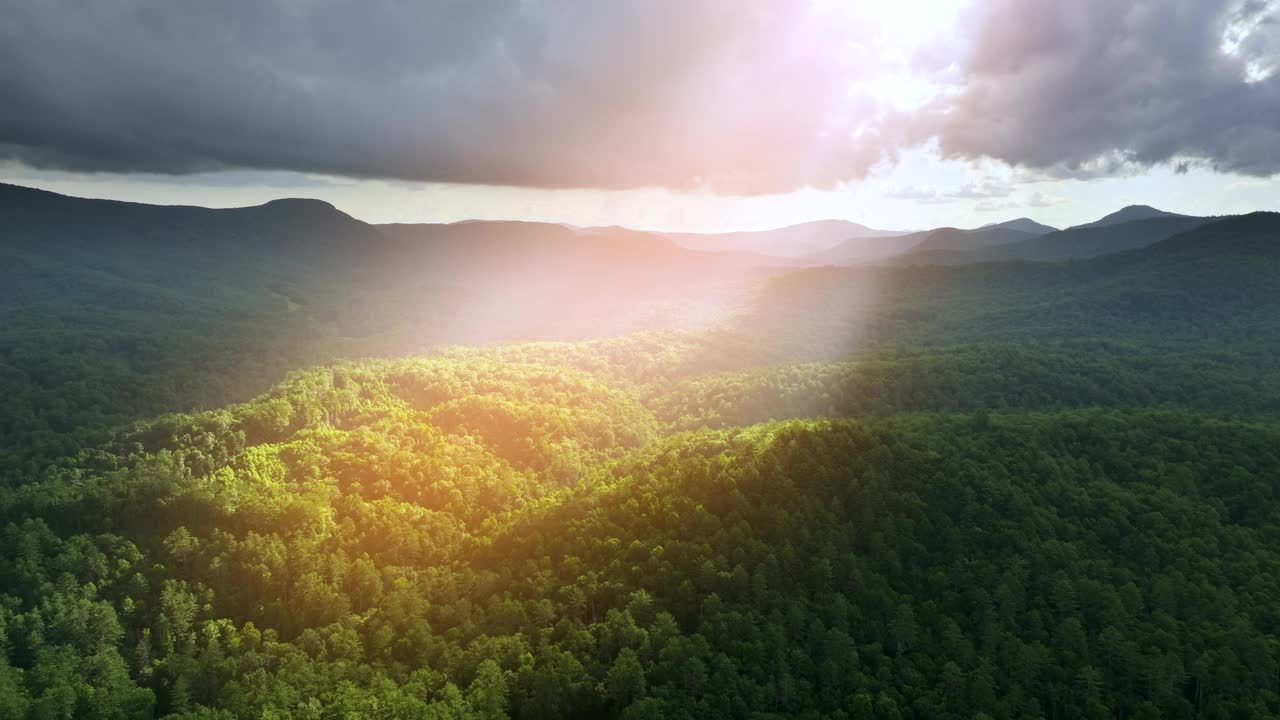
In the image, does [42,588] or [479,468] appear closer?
[42,588]

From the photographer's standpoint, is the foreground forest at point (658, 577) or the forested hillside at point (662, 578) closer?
the foreground forest at point (658, 577)

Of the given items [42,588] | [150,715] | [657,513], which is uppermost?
[657,513]

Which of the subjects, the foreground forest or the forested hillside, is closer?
the foreground forest

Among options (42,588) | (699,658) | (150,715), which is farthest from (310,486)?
(699,658)

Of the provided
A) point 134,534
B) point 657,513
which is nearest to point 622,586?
point 657,513

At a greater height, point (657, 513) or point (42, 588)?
point (657, 513)

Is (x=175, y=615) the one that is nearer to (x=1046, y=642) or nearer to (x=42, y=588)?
(x=42, y=588)

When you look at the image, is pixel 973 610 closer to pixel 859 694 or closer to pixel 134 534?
pixel 859 694

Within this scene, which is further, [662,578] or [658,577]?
[658,577]

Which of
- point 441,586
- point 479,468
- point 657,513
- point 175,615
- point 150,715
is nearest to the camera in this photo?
point 150,715

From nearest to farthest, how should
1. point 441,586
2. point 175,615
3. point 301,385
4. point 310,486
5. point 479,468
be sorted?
1. point 175,615
2. point 441,586
3. point 310,486
4. point 479,468
5. point 301,385
